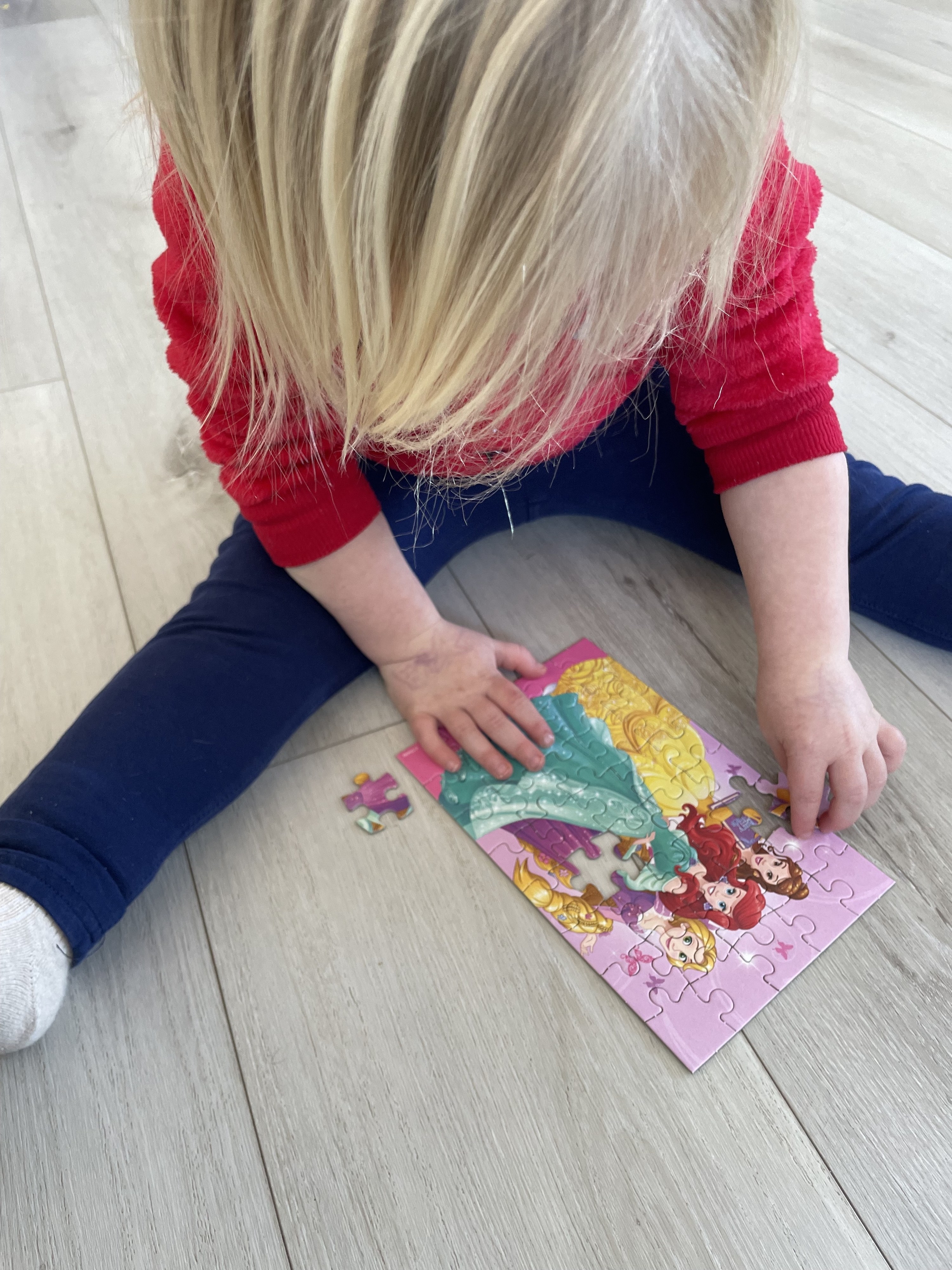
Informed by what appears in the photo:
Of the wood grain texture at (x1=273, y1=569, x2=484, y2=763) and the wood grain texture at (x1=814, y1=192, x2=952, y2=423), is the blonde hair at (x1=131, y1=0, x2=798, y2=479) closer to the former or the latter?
the wood grain texture at (x1=273, y1=569, x2=484, y2=763)

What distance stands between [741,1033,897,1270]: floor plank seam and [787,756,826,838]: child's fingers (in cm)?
16

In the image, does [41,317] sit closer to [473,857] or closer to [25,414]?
[25,414]

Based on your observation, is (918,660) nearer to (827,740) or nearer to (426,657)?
(827,740)

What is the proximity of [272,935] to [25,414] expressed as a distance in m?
0.79

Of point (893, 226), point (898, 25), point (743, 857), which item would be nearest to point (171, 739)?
point (743, 857)

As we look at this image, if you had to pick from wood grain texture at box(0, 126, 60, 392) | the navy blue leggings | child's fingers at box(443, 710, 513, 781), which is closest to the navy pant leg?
the navy blue leggings

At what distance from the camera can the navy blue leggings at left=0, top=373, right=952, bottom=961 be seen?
0.66 m

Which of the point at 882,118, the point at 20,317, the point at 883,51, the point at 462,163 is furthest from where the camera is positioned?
the point at 883,51

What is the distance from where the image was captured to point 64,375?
3.93 ft

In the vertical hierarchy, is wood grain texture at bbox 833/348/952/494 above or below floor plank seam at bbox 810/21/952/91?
below

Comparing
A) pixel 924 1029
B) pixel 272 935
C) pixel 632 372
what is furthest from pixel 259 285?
pixel 924 1029

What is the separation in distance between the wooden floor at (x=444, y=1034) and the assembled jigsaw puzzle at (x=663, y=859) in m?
0.02

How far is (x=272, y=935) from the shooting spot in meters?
0.68

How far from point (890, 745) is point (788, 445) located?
246 mm
